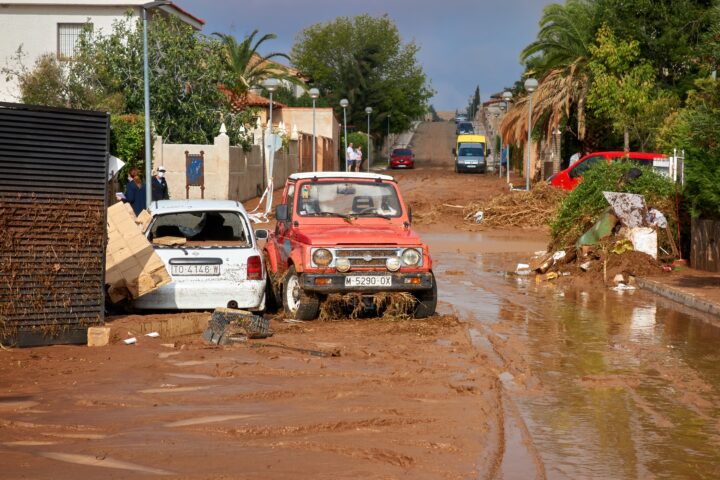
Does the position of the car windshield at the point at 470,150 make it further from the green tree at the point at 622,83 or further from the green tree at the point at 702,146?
the green tree at the point at 702,146

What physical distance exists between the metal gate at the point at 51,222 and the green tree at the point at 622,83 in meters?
27.5

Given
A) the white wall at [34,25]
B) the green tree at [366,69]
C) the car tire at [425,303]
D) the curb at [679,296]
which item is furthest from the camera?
the green tree at [366,69]

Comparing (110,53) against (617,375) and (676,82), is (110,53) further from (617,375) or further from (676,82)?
(617,375)

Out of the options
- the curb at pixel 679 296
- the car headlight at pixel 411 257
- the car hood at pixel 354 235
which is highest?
the car hood at pixel 354 235

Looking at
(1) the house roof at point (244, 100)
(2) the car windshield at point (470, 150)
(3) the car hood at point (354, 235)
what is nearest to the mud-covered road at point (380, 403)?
(3) the car hood at point (354, 235)

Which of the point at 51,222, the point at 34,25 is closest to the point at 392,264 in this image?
the point at 51,222

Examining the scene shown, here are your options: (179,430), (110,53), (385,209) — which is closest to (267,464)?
(179,430)

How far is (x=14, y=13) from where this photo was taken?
45.0 m

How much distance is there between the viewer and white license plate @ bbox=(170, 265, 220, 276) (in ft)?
40.0

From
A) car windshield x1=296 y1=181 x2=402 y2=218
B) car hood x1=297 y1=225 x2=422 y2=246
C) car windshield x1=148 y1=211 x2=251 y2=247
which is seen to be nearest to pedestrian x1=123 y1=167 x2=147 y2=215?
car windshield x1=148 y1=211 x2=251 y2=247

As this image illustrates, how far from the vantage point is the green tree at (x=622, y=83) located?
36375 mm

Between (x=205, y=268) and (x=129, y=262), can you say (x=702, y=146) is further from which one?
(x=129, y=262)

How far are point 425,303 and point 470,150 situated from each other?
188 feet

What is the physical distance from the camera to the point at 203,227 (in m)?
13.4
